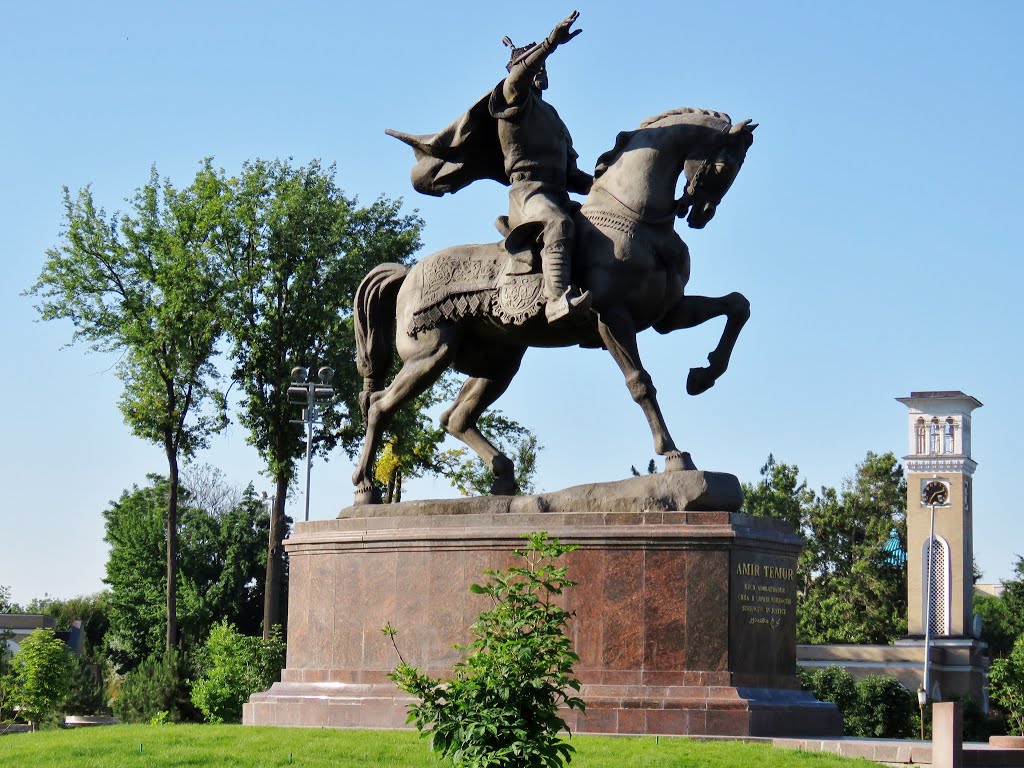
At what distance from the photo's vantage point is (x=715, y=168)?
1423cm

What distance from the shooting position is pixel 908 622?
60375 mm

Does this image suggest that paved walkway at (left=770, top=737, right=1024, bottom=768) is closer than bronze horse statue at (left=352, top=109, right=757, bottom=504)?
Yes

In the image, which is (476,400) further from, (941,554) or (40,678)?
(941,554)

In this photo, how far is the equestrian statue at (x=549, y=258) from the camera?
550 inches

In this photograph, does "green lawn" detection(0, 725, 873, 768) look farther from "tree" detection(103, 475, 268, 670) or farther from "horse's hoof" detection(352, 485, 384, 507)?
"tree" detection(103, 475, 268, 670)

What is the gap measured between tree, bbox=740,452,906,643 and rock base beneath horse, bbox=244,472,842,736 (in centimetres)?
4629

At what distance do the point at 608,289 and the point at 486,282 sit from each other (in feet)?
4.34

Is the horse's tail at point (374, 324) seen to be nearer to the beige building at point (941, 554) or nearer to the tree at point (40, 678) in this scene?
the tree at point (40, 678)

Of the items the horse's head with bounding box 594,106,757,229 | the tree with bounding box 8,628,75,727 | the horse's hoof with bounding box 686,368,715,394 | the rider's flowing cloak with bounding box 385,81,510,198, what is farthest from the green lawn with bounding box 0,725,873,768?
the tree with bounding box 8,628,75,727

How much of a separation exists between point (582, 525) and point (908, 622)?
4991cm

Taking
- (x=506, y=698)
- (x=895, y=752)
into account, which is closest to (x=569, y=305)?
(x=895, y=752)

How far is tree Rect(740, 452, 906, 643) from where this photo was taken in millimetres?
59844

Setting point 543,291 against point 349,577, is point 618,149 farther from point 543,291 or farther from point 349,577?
point 349,577

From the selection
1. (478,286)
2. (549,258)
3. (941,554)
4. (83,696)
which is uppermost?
(549,258)
